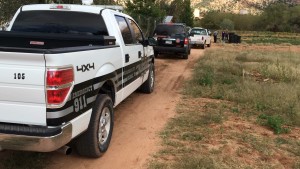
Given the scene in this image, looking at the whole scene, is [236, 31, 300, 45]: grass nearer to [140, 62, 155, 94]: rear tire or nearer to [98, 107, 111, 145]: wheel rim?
[140, 62, 155, 94]: rear tire

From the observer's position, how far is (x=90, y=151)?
15.7 ft

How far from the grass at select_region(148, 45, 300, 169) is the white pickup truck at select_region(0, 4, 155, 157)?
1.09 m

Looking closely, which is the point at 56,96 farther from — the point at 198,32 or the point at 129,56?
the point at 198,32

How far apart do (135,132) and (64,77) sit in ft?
8.87

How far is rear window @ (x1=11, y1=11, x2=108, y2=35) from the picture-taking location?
594cm

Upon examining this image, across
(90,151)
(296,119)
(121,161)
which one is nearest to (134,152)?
(121,161)

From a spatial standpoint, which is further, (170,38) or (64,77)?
(170,38)

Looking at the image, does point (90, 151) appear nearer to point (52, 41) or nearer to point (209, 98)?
point (52, 41)

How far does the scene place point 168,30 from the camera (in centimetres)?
1767

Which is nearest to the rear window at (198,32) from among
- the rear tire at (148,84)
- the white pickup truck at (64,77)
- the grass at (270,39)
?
the grass at (270,39)

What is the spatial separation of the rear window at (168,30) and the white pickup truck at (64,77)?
1095 centimetres

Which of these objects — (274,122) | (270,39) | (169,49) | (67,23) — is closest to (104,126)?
(67,23)

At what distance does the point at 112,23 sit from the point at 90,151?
2224mm

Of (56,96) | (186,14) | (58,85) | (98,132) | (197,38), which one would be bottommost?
(98,132)
